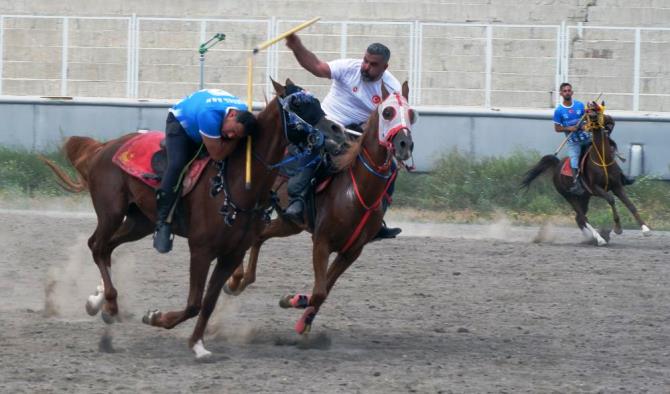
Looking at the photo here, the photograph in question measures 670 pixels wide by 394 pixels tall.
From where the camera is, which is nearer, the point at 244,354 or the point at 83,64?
the point at 244,354

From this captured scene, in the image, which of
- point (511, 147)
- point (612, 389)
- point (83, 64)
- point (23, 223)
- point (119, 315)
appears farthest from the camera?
point (83, 64)

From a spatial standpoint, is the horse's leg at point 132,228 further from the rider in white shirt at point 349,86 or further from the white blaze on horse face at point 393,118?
the white blaze on horse face at point 393,118

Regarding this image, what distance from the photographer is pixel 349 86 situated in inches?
351

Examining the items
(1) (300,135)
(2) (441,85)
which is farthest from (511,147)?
(1) (300,135)

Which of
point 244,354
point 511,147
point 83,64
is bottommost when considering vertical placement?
point 244,354

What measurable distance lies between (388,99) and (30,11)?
16.5 meters

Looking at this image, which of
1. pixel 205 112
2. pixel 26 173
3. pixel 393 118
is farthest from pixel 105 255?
pixel 26 173

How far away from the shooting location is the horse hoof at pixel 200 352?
7512 mm

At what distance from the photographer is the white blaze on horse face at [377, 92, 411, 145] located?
7.86 meters

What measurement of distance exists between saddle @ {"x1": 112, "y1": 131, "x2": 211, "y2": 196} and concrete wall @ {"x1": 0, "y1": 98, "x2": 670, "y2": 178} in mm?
10221

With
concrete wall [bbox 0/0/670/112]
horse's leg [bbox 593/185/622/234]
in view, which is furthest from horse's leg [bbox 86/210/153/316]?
concrete wall [bbox 0/0/670/112]

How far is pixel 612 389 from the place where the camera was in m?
6.91

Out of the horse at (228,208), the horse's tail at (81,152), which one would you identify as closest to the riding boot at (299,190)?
the horse at (228,208)

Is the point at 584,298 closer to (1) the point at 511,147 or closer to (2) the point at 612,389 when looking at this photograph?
(2) the point at 612,389
